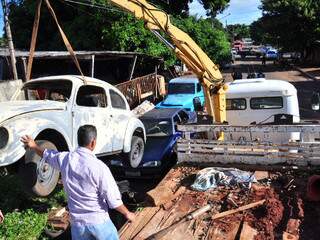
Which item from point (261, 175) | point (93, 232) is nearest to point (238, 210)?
point (261, 175)

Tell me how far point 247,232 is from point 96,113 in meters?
3.57

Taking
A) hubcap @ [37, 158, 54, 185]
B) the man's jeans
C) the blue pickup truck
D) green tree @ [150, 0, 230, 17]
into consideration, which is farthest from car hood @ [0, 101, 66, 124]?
green tree @ [150, 0, 230, 17]

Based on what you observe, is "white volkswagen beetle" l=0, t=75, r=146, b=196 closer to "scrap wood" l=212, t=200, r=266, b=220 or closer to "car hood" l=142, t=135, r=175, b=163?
"car hood" l=142, t=135, r=175, b=163

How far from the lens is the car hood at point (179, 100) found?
19.2m

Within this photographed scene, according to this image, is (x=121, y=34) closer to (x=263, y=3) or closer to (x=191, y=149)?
(x=191, y=149)

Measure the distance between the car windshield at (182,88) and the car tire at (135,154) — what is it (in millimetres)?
9551

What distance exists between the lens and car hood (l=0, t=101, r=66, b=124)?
6973mm

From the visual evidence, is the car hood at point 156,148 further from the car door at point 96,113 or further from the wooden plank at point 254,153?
the car door at point 96,113

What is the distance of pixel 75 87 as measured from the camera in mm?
8375

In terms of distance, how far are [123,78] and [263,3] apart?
33442 millimetres

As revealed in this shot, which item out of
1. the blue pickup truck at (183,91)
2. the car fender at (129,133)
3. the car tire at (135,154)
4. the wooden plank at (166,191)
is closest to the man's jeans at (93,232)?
the wooden plank at (166,191)

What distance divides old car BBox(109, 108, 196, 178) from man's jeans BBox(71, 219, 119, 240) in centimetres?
645

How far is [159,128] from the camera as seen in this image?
42.8 feet

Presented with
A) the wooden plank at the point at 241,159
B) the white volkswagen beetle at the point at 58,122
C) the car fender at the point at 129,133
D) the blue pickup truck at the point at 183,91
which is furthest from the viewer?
the blue pickup truck at the point at 183,91
